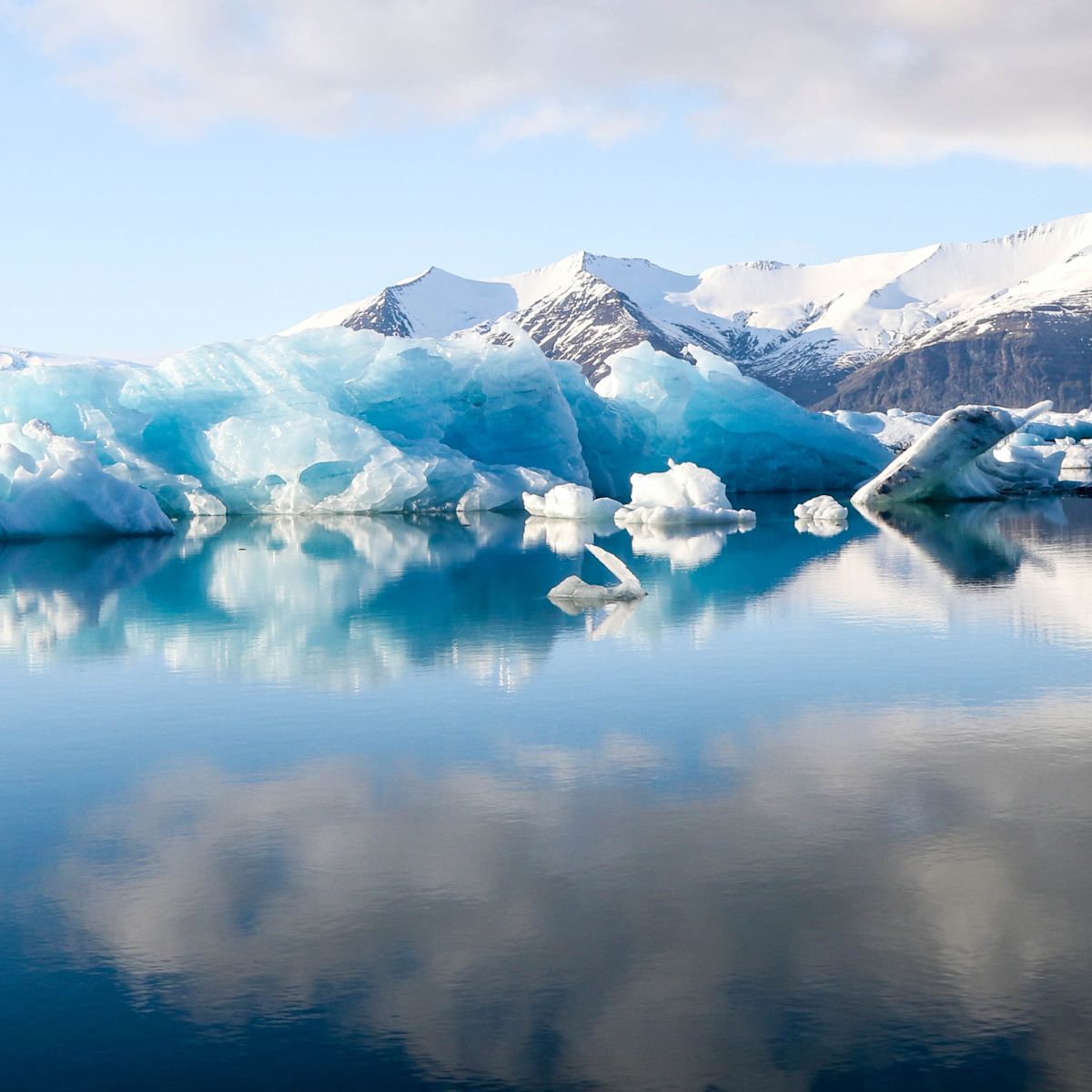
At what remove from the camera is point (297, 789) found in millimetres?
5324

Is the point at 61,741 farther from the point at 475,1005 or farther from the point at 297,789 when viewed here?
the point at 475,1005

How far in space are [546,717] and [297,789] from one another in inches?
62.1

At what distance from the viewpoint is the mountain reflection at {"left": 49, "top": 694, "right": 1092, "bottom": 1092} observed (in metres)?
3.14

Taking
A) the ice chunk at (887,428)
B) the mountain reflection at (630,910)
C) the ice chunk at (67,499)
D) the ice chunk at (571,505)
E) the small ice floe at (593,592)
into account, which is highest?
the ice chunk at (887,428)

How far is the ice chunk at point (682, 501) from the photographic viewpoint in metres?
23.2

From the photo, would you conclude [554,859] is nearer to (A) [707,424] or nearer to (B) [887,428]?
(A) [707,424]

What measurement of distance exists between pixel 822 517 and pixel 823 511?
5.3 inches

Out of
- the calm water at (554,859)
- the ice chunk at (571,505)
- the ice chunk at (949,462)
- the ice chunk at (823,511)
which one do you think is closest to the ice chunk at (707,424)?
the ice chunk at (949,462)

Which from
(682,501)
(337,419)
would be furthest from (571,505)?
(337,419)

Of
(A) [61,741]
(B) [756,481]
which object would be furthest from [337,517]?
(A) [61,741]

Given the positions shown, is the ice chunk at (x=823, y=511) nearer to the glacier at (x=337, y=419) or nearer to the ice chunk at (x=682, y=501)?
the ice chunk at (x=682, y=501)

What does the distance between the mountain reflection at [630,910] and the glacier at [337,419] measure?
18.4 metres

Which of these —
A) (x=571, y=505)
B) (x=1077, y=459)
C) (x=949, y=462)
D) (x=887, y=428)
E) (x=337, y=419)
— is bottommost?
(x=571, y=505)

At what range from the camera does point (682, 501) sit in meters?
23.8
